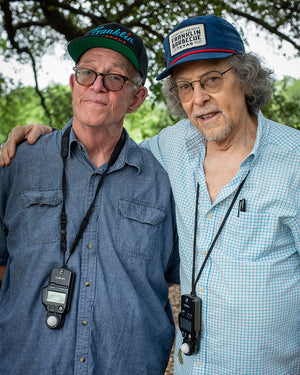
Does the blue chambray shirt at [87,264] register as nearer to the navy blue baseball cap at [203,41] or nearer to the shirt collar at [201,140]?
the shirt collar at [201,140]

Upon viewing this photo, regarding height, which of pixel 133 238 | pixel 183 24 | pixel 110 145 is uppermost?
pixel 183 24

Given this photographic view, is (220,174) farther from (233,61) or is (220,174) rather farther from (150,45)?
(150,45)

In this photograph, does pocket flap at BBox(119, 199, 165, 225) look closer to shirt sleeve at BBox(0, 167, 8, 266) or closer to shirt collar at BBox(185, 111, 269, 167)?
shirt collar at BBox(185, 111, 269, 167)

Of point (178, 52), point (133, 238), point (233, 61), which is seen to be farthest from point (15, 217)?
point (233, 61)

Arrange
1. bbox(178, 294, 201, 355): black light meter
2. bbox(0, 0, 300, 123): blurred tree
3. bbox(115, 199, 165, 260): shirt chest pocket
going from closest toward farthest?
bbox(178, 294, 201, 355): black light meter, bbox(115, 199, 165, 260): shirt chest pocket, bbox(0, 0, 300, 123): blurred tree

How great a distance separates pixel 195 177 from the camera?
2723mm

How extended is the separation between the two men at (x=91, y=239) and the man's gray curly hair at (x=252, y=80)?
58cm

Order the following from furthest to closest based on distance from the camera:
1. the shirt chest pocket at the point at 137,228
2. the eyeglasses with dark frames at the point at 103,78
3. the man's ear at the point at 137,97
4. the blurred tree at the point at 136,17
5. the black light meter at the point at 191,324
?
1. the blurred tree at the point at 136,17
2. the man's ear at the point at 137,97
3. the eyeglasses with dark frames at the point at 103,78
4. the shirt chest pocket at the point at 137,228
5. the black light meter at the point at 191,324

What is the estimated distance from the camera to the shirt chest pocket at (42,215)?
2.48m

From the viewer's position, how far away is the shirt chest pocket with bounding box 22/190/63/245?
8.15 feet

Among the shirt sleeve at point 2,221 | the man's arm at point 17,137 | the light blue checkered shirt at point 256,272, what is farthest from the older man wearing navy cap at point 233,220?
the shirt sleeve at point 2,221

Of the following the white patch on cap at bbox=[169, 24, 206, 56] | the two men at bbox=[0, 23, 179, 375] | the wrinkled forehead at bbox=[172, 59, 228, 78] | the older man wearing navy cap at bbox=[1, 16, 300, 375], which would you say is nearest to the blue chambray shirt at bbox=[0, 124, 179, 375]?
the two men at bbox=[0, 23, 179, 375]

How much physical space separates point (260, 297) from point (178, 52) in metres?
1.52

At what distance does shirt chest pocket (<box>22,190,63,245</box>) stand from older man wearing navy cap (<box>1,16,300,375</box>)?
42 cm
